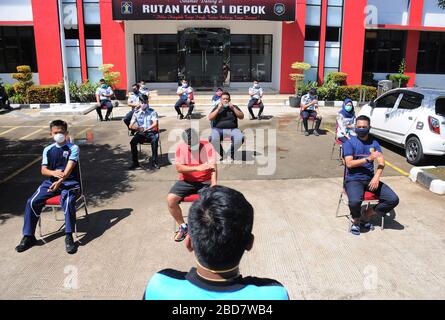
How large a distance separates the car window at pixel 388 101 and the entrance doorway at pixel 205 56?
12.6 metres

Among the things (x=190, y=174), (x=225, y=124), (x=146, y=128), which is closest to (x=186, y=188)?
(x=190, y=174)

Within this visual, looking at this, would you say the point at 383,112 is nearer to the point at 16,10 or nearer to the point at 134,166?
the point at 134,166

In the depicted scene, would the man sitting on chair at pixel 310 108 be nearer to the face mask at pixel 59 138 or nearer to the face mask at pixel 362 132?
the face mask at pixel 362 132

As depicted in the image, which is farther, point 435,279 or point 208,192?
point 435,279

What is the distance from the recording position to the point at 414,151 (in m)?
8.80

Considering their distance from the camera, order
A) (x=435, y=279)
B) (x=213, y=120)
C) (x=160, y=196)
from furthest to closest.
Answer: (x=213, y=120) → (x=160, y=196) → (x=435, y=279)

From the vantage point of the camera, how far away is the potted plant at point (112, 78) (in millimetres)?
18031

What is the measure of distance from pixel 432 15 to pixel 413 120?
1565cm

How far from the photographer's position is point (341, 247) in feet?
16.8

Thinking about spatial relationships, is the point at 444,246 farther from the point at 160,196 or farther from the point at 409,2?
the point at 409,2

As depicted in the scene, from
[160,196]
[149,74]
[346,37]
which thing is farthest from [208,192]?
[149,74]

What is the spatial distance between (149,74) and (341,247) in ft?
61.8

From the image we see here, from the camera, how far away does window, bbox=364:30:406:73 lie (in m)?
22.1

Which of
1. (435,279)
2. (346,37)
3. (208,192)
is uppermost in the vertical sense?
(346,37)
